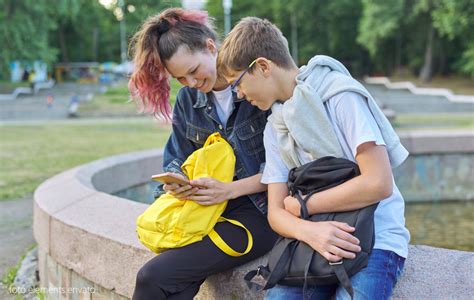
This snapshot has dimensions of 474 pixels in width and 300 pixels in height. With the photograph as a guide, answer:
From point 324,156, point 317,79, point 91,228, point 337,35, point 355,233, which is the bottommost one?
point 337,35

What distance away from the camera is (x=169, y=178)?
2490 millimetres

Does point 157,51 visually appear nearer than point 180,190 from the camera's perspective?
No

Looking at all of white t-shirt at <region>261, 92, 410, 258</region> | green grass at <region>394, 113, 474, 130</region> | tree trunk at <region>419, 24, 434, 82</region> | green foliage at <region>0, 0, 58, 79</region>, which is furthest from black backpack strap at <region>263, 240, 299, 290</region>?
tree trunk at <region>419, 24, 434, 82</region>

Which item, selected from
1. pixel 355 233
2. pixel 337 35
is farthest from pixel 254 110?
pixel 337 35

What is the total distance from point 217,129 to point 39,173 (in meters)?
5.88

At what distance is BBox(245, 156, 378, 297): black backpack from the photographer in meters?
2.12

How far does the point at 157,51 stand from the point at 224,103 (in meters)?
0.42

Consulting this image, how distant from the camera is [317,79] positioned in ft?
7.63

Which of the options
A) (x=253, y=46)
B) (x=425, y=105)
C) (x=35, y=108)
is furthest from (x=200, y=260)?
(x=425, y=105)

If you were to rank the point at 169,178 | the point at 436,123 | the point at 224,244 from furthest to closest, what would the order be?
the point at 436,123, the point at 224,244, the point at 169,178

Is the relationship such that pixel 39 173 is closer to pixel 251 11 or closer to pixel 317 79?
pixel 317 79

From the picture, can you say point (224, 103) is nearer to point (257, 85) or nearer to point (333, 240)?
point (257, 85)

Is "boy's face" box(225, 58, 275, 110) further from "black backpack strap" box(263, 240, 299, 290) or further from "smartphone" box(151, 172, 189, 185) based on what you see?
"black backpack strap" box(263, 240, 299, 290)

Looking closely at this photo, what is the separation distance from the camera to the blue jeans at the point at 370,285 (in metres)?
2.12
